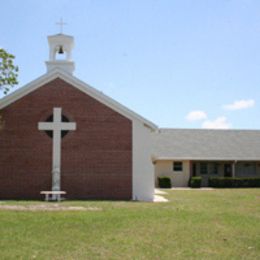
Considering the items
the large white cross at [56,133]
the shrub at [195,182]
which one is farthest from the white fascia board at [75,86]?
the shrub at [195,182]

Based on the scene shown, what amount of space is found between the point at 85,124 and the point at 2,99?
413cm

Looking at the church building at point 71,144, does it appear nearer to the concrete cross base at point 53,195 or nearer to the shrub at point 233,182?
the concrete cross base at point 53,195

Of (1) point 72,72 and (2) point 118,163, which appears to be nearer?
(2) point 118,163

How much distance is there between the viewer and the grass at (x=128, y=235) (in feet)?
28.6

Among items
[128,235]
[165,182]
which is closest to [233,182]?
[165,182]

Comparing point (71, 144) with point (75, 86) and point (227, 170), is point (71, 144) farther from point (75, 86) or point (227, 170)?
point (227, 170)

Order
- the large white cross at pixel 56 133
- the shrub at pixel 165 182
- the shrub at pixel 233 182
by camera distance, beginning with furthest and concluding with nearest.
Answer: the shrub at pixel 233 182 < the shrub at pixel 165 182 < the large white cross at pixel 56 133

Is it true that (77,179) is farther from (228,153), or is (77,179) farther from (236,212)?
(228,153)

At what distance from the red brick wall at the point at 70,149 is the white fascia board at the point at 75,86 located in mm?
201

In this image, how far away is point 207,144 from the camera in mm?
38375

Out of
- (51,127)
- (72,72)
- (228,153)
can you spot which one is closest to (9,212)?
(51,127)

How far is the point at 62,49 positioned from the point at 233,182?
1801 centimetres

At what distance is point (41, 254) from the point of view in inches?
336

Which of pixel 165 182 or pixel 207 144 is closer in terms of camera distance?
pixel 165 182
